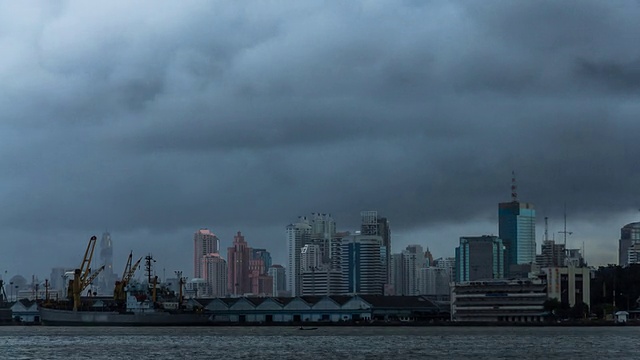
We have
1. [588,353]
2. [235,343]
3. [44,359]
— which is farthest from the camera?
[235,343]

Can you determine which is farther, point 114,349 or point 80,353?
point 114,349

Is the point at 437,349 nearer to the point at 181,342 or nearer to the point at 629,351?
the point at 629,351

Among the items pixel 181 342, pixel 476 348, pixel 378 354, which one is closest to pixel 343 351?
pixel 378 354

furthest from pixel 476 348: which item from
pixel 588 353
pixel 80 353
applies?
pixel 80 353

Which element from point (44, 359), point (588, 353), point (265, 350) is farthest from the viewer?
point (265, 350)

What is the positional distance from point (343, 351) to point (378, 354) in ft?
Answer: 23.6

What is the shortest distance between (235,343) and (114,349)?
64.8 feet

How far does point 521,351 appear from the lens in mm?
117562

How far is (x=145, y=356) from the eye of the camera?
11031 cm

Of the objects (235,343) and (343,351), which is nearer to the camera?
(343,351)

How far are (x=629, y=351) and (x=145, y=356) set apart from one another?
152 feet

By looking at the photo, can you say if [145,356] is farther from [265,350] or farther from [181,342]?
[181,342]

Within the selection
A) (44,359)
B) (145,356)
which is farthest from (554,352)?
(44,359)

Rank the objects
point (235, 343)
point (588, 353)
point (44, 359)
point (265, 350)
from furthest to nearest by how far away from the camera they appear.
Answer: point (235, 343) → point (265, 350) → point (588, 353) → point (44, 359)
